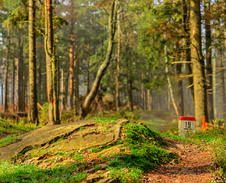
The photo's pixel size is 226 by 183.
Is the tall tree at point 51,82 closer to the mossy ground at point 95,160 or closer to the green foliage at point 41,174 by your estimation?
the mossy ground at point 95,160

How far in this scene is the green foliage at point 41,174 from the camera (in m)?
4.04

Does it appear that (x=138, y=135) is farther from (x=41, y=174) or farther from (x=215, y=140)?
(x=215, y=140)

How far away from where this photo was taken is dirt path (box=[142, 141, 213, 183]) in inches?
169

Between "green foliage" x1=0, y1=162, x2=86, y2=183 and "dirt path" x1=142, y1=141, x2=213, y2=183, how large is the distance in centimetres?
153

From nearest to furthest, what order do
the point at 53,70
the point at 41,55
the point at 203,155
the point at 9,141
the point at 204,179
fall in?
the point at 204,179
the point at 203,155
the point at 9,141
the point at 53,70
the point at 41,55

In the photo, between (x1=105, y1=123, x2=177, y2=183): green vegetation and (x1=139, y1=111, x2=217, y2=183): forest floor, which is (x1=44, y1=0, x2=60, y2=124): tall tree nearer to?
(x1=105, y1=123, x2=177, y2=183): green vegetation

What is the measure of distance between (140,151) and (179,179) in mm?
1286

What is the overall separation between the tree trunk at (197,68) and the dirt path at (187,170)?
10.6 feet

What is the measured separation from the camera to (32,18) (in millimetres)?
12398

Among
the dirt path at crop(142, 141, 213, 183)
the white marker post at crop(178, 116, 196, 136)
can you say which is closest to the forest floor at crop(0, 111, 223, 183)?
the dirt path at crop(142, 141, 213, 183)

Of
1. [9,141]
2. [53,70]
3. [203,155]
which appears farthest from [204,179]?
[53,70]

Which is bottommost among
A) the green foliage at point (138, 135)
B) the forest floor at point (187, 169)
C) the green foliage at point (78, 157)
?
the forest floor at point (187, 169)

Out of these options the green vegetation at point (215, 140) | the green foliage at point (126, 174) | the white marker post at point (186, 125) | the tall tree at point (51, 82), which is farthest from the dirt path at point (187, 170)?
the tall tree at point (51, 82)

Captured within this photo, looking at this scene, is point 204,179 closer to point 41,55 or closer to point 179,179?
point 179,179
